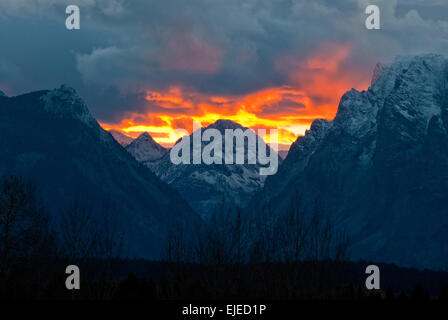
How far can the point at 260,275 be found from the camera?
9938 cm

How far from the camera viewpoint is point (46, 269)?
104 meters

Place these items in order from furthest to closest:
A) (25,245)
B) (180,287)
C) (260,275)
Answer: (260,275), (180,287), (25,245)
